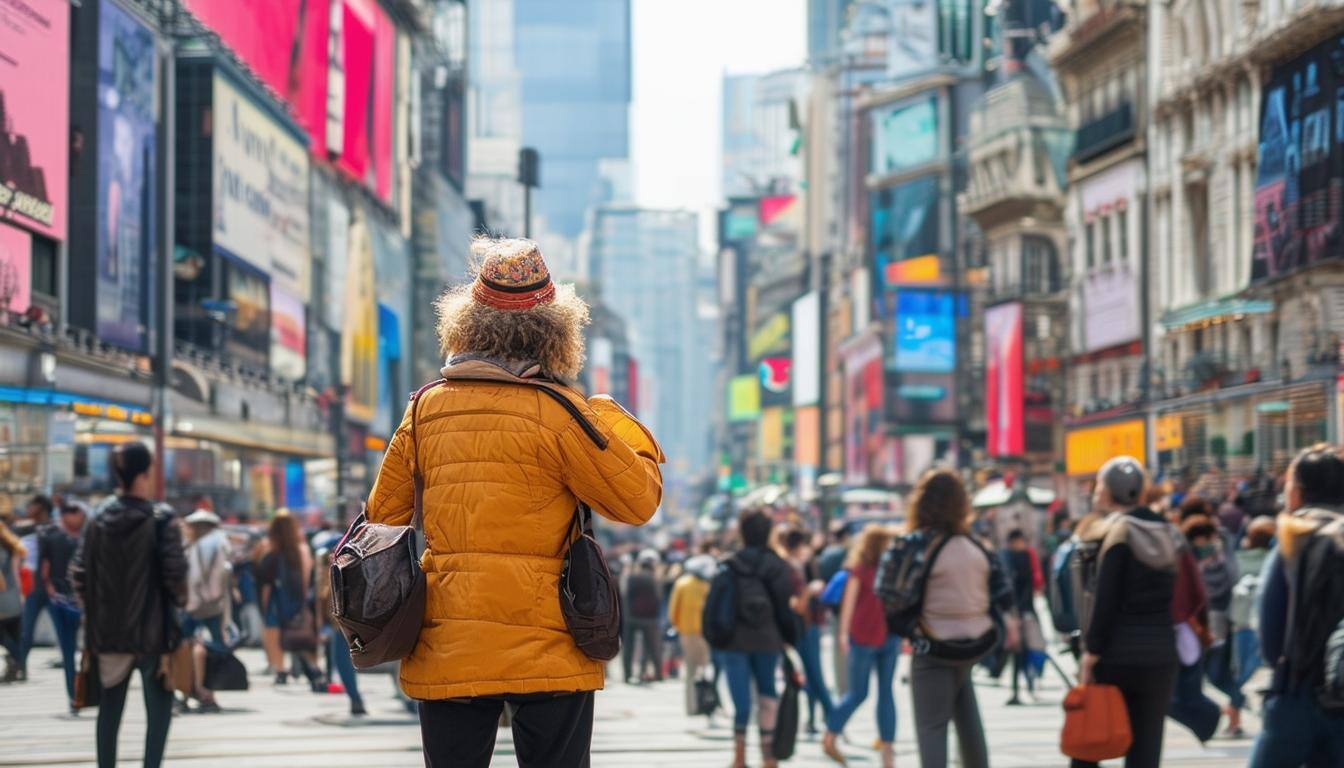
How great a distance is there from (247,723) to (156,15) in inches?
967

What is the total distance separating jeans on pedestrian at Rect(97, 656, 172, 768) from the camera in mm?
9797

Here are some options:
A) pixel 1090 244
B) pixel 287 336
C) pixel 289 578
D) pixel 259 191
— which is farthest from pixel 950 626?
pixel 1090 244

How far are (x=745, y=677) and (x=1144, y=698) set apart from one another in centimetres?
520

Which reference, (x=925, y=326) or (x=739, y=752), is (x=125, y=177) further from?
(x=925, y=326)

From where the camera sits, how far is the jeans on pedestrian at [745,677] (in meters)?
13.7

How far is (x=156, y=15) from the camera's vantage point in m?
38.7

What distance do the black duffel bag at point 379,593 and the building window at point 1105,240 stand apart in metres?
64.9

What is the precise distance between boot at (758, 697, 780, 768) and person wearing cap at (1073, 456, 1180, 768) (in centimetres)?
468

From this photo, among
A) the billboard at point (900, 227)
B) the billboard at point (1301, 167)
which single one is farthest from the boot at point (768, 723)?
the billboard at point (900, 227)

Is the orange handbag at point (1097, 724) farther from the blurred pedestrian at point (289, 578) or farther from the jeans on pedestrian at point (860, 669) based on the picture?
the blurred pedestrian at point (289, 578)

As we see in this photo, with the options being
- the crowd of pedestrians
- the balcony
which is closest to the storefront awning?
the balcony

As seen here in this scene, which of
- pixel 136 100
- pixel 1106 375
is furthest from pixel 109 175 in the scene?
pixel 1106 375

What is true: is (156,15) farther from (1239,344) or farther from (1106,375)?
(1106,375)

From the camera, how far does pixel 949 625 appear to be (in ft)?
32.4
